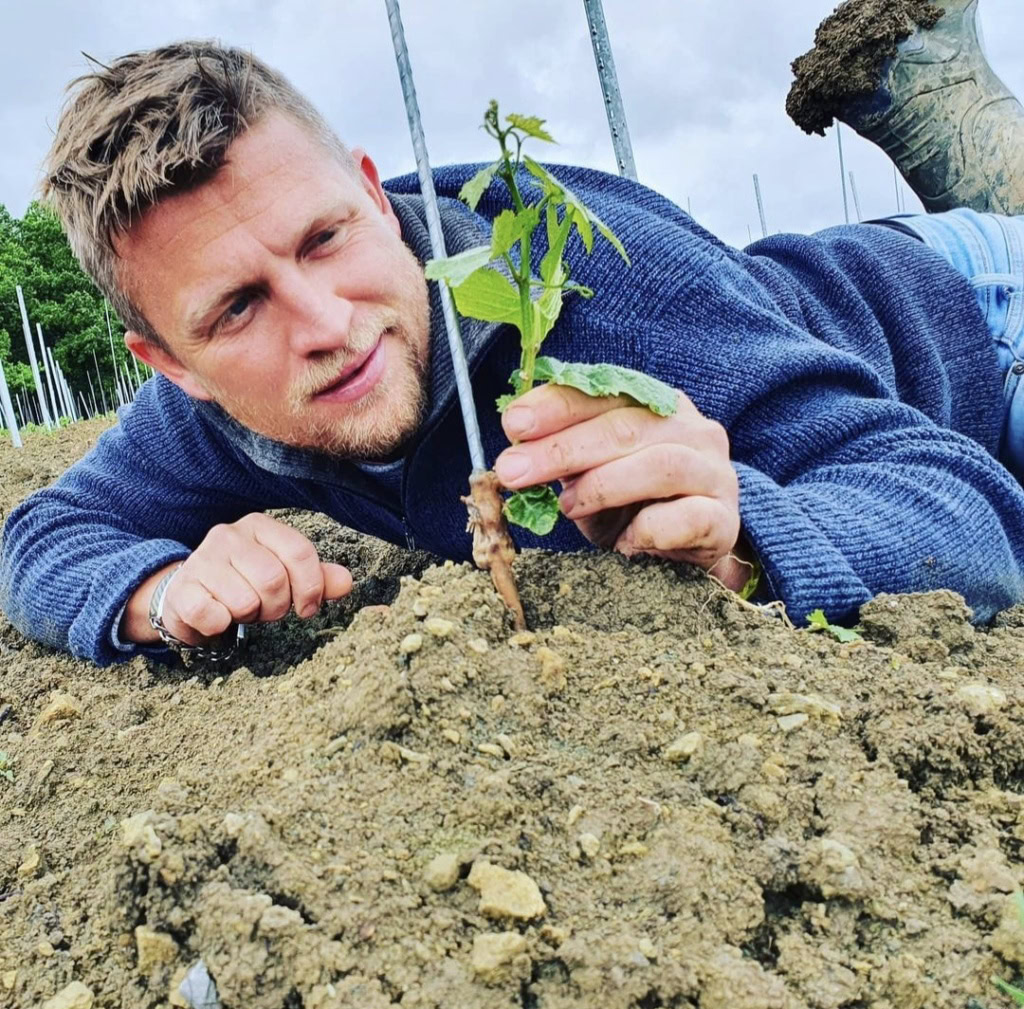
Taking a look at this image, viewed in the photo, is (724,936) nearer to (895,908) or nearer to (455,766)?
(895,908)

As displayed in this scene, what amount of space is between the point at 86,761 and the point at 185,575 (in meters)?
0.63

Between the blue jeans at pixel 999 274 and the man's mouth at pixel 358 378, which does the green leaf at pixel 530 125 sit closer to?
the man's mouth at pixel 358 378

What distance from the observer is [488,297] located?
109 centimetres

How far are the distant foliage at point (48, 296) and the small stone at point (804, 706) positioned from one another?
24211mm

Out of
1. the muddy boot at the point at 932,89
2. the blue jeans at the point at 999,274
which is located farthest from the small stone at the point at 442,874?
the muddy boot at the point at 932,89

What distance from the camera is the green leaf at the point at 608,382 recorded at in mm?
1075

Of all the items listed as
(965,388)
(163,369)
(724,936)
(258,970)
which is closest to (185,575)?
(163,369)

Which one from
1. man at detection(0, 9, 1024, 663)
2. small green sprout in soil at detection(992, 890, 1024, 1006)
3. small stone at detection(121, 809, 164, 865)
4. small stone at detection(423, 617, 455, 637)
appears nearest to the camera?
small green sprout in soil at detection(992, 890, 1024, 1006)

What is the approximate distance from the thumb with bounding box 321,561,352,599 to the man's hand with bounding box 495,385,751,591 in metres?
0.82

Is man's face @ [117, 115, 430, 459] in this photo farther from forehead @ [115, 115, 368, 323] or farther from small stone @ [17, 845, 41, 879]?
small stone @ [17, 845, 41, 879]

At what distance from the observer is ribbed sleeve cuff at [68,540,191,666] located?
73.3 inches

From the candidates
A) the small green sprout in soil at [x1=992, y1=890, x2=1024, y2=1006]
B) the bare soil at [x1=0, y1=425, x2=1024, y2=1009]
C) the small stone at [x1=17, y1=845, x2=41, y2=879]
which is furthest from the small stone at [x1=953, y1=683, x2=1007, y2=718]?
the small stone at [x1=17, y1=845, x2=41, y2=879]

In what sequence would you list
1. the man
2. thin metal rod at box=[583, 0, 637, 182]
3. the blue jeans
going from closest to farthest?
the man → the blue jeans → thin metal rod at box=[583, 0, 637, 182]

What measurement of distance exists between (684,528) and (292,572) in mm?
957
